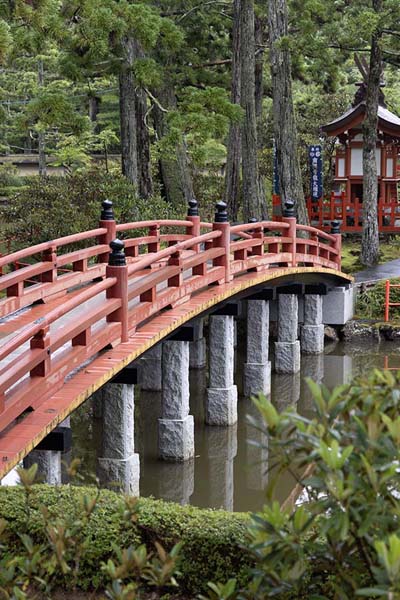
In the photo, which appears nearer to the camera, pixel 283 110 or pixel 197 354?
pixel 197 354

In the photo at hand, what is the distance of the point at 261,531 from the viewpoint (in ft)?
13.8

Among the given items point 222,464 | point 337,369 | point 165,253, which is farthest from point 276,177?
point 165,253

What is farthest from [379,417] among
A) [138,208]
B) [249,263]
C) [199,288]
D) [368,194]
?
[368,194]

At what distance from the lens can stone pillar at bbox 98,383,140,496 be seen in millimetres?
11617

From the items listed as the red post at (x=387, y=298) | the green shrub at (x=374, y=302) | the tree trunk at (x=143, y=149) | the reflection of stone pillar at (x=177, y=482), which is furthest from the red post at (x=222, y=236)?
the tree trunk at (x=143, y=149)

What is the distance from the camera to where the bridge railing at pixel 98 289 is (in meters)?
9.25

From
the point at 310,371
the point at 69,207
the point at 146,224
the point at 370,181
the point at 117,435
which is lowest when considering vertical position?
the point at 310,371

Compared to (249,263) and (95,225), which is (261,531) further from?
(95,225)

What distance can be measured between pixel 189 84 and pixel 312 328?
12709mm

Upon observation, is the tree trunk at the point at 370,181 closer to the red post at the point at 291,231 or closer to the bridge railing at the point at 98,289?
the bridge railing at the point at 98,289

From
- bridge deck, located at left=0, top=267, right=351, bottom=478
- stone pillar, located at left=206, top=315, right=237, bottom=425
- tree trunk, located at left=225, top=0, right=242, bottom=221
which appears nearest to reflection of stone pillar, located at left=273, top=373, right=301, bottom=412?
stone pillar, located at left=206, top=315, right=237, bottom=425

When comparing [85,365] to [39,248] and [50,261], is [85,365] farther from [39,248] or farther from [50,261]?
[50,261]

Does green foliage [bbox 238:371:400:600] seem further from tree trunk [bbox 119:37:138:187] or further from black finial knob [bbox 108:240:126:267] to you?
tree trunk [bbox 119:37:138:187]

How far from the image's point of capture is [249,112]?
26.9 meters
